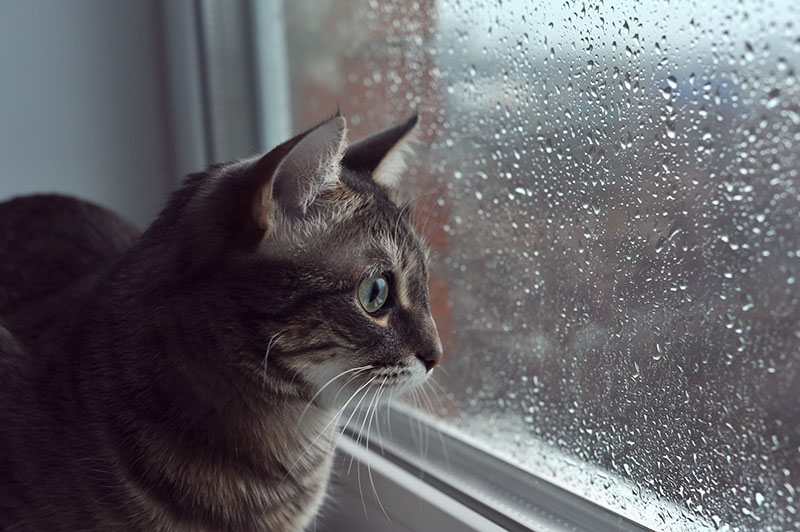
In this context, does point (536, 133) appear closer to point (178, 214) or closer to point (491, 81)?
point (491, 81)

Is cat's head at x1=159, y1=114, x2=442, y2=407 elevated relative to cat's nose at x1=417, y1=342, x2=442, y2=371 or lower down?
elevated

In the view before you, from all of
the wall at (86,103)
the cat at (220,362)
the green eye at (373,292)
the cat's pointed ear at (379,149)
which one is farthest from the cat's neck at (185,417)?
the wall at (86,103)

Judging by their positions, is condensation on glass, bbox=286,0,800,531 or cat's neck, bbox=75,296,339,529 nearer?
condensation on glass, bbox=286,0,800,531

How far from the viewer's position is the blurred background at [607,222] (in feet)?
2.05

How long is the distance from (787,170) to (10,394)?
815 millimetres

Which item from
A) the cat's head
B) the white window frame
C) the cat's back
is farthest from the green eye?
the cat's back

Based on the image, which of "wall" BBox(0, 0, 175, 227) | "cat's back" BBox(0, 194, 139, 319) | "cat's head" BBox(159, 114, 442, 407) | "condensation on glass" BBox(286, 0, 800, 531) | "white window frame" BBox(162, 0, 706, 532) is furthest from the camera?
"wall" BBox(0, 0, 175, 227)

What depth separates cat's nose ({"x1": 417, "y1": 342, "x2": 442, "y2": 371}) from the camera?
831 millimetres

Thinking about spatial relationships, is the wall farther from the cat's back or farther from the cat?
the cat

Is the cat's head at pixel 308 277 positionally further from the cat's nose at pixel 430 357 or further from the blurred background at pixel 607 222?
the blurred background at pixel 607 222

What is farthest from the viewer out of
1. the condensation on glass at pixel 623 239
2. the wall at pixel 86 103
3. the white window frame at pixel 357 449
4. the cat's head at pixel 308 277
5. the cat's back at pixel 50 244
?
the wall at pixel 86 103

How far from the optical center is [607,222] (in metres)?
0.78

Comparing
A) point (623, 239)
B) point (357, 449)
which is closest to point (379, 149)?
point (623, 239)

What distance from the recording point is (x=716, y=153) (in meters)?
0.65
